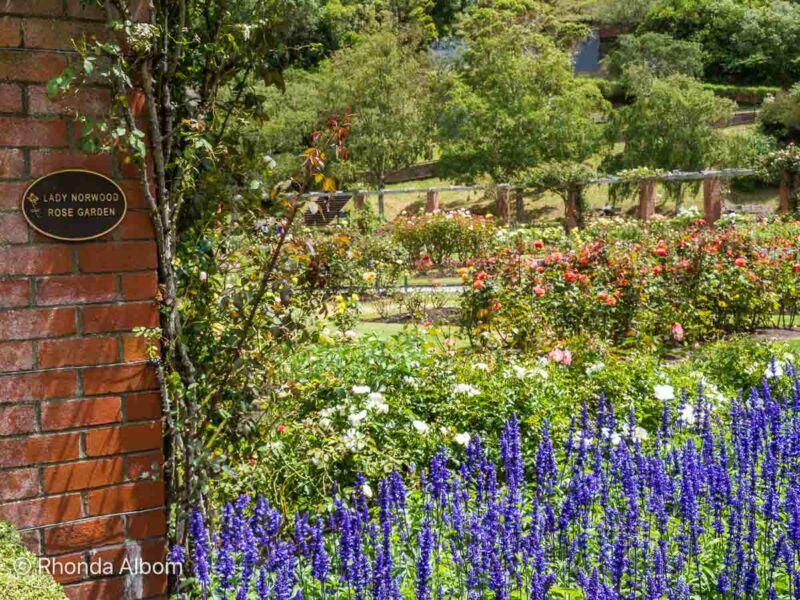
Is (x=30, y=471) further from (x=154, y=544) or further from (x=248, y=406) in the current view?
(x=248, y=406)

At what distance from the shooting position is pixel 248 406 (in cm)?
325

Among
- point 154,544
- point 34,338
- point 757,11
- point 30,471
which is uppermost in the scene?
point 757,11

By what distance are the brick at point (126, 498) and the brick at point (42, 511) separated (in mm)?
45

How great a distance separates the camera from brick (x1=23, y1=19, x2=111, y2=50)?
253cm

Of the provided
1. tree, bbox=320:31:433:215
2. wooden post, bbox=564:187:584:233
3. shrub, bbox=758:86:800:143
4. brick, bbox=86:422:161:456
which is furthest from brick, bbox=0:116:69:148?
shrub, bbox=758:86:800:143

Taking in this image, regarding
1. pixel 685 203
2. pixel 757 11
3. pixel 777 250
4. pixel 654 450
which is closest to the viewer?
pixel 654 450

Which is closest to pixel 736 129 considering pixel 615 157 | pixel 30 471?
pixel 615 157

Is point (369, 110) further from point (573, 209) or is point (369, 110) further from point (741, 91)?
point (741, 91)

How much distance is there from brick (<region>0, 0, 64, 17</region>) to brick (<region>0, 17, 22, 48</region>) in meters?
0.02

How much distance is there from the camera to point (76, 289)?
261 centimetres

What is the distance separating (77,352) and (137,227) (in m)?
0.41

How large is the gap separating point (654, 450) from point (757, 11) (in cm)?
4857

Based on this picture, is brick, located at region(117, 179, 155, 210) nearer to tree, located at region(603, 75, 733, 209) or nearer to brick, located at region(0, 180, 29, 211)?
brick, located at region(0, 180, 29, 211)

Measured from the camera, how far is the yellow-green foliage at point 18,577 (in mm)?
2162
